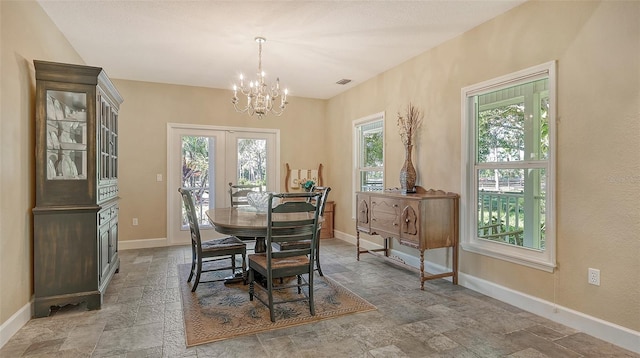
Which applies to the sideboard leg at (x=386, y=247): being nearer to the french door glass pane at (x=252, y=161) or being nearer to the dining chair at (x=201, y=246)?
the dining chair at (x=201, y=246)

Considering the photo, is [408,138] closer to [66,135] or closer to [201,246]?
[201,246]

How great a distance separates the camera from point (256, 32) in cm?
348

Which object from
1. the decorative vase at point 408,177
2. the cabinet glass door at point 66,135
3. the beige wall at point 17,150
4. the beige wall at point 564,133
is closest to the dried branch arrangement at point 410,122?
the decorative vase at point 408,177

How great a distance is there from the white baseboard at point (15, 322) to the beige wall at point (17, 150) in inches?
1.3

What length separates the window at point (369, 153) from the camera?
5.12 metres

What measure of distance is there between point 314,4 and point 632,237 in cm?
295

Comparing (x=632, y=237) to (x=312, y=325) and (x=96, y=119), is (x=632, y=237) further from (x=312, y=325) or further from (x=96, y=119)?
(x=96, y=119)

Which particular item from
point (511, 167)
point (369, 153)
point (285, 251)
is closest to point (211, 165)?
point (369, 153)

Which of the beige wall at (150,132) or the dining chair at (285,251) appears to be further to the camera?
the beige wall at (150,132)

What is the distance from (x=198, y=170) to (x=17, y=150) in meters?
3.18

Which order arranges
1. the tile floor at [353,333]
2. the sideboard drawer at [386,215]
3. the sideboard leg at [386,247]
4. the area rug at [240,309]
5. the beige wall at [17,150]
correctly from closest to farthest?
the tile floor at [353,333], the beige wall at [17,150], the area rug at [240,309], the sideboard drawer at [386,215], the sideboard leg at [386,247]

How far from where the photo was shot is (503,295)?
10.2 feet

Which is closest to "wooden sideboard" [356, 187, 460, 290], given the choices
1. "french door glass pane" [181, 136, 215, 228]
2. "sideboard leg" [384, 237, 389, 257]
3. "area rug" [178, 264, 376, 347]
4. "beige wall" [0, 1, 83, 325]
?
"sideboard leg" [384, 237, 389, 257]

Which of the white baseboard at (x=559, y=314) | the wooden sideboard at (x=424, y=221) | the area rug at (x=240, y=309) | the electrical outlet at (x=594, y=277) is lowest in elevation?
the area rug at (x=240, y=309)
